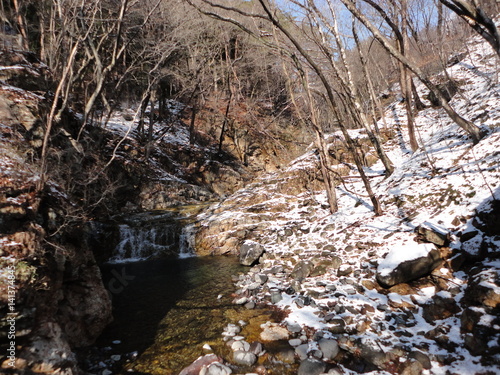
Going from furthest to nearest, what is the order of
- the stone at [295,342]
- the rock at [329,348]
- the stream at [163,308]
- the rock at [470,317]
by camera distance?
the stream at [163,308], the stone at [295,342], the rock at [329,348], the rock at [470,317]

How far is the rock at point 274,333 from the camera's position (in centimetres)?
452

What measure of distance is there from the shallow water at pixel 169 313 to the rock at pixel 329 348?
1.69 meters

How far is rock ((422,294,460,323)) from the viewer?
4074 mm

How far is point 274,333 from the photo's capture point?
4.62 m

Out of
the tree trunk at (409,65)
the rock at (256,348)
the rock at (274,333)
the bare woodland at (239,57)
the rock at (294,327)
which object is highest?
the bare woodland at (239,57)

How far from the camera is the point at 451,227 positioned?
207 inches

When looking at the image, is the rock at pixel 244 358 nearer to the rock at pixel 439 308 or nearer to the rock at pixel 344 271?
the rock at pixel 439 308

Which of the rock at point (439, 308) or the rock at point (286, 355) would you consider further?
the rock at point (439, 308)

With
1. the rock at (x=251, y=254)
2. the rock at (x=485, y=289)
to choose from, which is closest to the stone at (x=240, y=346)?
the rock at (x=485, y=289)

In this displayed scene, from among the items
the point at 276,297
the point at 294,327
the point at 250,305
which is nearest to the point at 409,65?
the point at 294,327

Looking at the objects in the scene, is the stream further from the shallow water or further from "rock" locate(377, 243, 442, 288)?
"rock" locate(377, 243, 442, 288)

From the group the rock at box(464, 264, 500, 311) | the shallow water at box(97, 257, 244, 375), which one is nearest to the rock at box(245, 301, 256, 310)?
the shallow water at box(97, 257, 244, 375)

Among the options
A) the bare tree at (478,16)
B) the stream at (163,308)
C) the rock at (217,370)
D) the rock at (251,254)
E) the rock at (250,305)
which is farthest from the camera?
the rock at (251,254)

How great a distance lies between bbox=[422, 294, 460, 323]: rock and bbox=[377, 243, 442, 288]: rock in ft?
1.87
